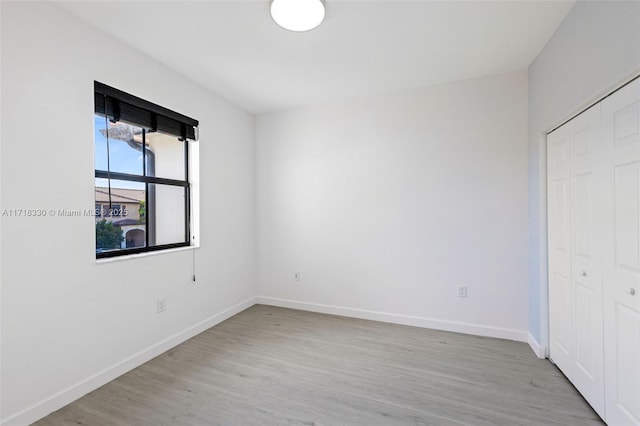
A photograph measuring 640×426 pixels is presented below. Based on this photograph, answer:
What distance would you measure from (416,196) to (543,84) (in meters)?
1.44

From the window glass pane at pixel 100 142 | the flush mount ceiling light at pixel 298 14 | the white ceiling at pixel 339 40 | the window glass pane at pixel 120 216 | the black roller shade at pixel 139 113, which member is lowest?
the window glass pane at pixel 120 216

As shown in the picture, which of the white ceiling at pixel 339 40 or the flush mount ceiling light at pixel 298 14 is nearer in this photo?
the flush mount ceiling light at pixel 298 14

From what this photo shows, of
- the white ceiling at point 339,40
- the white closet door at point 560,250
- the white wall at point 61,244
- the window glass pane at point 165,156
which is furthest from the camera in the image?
the window glass pane at point 165,156

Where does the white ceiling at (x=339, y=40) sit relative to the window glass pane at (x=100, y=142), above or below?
above

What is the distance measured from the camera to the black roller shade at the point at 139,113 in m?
2.21

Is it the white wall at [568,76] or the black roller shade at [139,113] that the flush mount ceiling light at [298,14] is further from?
the white wall at [568,76]

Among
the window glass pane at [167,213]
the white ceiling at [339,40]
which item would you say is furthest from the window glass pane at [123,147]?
the white ceiling at [339,40]

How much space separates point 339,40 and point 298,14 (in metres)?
0.49

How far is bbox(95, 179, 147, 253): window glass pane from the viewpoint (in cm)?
226

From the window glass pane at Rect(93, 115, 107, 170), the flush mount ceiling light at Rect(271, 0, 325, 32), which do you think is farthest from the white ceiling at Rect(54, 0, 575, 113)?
the window glass pane at Rect(93, 115, 107, 170)

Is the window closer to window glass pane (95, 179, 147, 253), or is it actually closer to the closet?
window glass pane (95, 179, 147, 253)

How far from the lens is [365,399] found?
1.99 metres

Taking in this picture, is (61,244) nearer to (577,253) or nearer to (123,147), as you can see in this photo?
(123,147)

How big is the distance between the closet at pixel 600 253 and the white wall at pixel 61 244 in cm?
330
